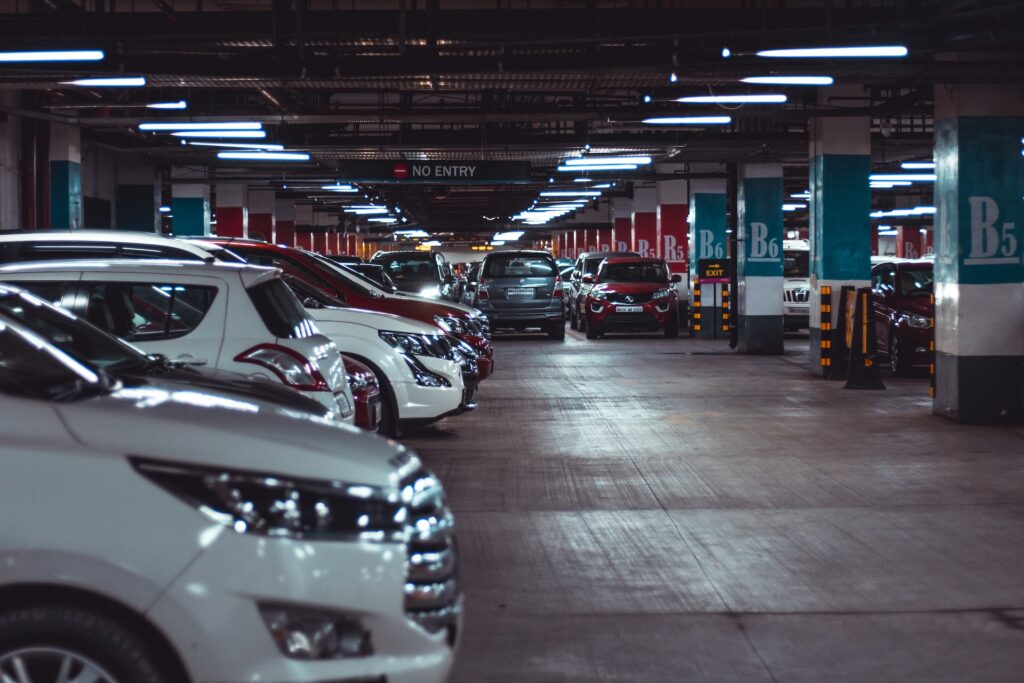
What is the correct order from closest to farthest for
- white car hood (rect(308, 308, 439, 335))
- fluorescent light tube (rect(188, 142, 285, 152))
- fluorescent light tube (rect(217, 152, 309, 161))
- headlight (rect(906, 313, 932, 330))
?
white car hood (rect(308, 308, 439, 335)), headlight (rect(906, 313, 932, 330)), fluorescent light tube (rect(188, 142, 285, 152)), fluorescent light tube (rect(217, 152, 309, 161))

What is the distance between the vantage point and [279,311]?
7.85 metres

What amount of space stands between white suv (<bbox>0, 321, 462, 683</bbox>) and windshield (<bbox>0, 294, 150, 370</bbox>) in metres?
1.90

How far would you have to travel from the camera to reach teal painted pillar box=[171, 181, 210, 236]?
3447 centimetres

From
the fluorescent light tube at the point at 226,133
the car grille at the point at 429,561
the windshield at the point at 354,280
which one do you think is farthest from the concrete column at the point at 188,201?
the car grille at the point at 429,561

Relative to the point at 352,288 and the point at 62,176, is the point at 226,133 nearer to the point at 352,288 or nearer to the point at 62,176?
the point at 62,176

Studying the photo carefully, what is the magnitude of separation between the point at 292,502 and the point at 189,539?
0.29m

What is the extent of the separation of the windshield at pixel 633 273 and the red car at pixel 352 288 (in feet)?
50.4

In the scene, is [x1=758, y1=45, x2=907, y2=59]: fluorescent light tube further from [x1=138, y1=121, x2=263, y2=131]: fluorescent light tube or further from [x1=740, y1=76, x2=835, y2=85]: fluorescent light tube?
[x1=138, y1=121, x2=263, y2=131]: fluorescent light tube

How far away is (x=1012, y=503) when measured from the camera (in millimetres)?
9008

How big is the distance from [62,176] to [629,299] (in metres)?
12.3

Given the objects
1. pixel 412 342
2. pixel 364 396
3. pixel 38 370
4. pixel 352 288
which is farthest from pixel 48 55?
pixel 38 370

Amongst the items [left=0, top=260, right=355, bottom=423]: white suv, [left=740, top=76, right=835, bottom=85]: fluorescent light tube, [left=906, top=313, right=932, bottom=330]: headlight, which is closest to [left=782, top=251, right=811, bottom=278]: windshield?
[left=906, top=313, right=932, bottom=330]: headlight

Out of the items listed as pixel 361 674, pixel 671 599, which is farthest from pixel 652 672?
pixel 361 674

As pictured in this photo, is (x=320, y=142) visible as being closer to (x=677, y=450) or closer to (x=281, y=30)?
(x=281, y=30)
